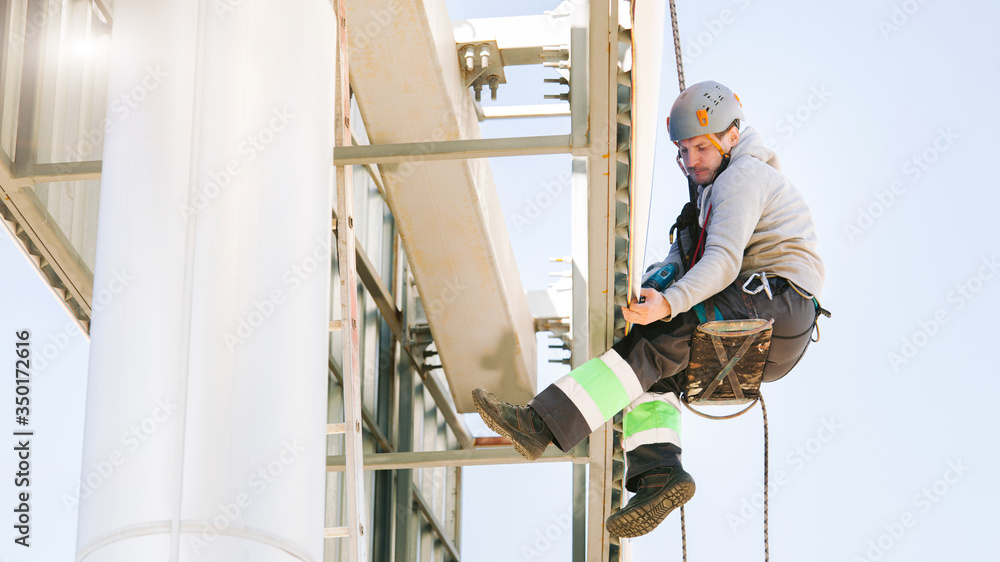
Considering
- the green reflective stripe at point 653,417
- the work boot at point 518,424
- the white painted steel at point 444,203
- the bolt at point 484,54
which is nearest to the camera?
the work boot at point 518,424

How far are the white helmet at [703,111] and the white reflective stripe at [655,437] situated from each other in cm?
181

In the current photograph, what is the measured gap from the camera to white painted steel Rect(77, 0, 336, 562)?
438cm

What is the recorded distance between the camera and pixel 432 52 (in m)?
8.59

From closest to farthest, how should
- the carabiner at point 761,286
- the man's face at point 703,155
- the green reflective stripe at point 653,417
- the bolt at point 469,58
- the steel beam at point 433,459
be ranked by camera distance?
the carabiner at point 761,286 → the green reflective stripe at point 653,417 → the man's face at point 703,155 → the steel beam at point 433,459 → the bolt at point 469,58

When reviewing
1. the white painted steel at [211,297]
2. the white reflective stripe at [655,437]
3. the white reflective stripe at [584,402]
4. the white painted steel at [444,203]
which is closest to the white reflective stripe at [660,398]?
the white reflective stripe at [655,437]

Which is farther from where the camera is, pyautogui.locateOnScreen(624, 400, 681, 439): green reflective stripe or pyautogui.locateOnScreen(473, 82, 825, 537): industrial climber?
pyautogui.locateOnScreen(624, 400, 681, 439): green reflective stripe

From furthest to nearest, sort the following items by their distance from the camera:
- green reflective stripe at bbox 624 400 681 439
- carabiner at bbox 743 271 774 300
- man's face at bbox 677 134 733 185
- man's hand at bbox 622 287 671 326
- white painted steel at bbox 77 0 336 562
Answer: man's face at bbox 677 134 733 185 → green reflective stripe at bbox 624 400 681 439 → carabiner at bbox 743 271 774 300 → man's hand at bbox 622 287 671 326 → white painted steel at bbox 77 0 336 562

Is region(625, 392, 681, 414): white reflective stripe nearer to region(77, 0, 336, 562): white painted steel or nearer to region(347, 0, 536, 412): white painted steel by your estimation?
region(347, 0, 536, 412): white painted steel

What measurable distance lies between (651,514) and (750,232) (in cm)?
173

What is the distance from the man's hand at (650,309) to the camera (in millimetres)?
6949

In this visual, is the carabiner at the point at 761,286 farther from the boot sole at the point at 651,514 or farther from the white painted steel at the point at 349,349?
the white painted steel at the point at 349,349

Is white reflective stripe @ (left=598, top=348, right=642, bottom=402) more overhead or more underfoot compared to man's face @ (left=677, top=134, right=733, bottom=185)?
more underfoot

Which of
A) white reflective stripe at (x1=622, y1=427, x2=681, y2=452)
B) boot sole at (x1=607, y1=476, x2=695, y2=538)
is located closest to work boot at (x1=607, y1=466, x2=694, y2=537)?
boot sole at (x1=607, y1=476, x2=695, y2=538)

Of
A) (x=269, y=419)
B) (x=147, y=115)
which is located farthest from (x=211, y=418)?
(x=147, y=115)
